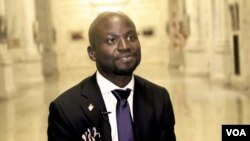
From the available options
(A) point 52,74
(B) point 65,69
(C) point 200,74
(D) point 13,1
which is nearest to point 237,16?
(C) point 200,74

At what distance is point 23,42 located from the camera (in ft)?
67.7

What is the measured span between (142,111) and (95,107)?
0.24 metres

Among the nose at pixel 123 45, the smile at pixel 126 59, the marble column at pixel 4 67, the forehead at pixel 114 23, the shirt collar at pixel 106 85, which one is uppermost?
the forehead at pixel 114 23

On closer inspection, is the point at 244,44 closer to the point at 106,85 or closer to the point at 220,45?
the point at 220,45

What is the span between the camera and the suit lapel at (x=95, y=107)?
2428 millimetres

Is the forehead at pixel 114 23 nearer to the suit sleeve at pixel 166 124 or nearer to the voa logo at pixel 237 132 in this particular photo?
the suit sleeve at pixel 166 124

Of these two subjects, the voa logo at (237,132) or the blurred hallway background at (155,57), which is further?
the blurred hallway background at (155,57)

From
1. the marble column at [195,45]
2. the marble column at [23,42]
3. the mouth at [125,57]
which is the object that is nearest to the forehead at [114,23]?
the mouth at [125,57]

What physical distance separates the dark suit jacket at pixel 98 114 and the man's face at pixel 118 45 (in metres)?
0.20

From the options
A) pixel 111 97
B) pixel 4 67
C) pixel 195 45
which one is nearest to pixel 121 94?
pixel 111 97

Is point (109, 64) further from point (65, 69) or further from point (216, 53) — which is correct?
point (65, 69)

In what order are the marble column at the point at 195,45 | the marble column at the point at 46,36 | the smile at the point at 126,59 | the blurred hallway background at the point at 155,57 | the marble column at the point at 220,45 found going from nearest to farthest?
the smile at the point at 126,59 < the blurred hallway background at the point at 155,57 < the marble column at the point at 220,45 < the marble column at the point at 195,45 < the marble column at the point at 46,36

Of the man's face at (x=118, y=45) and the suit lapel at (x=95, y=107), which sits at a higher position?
the man's face at (x=118, y=45)

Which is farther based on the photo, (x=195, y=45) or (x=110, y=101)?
(x=195, y=45)
